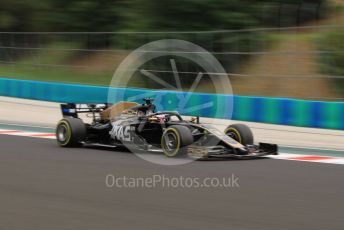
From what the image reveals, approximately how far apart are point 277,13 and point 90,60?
6.69 meters

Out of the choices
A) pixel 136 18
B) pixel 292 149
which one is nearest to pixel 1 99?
pixel 136 18

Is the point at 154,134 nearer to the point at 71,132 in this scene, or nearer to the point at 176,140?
the point at 176,140

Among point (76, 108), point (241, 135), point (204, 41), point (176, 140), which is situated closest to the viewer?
point (176, 140)

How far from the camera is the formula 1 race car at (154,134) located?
8984mm

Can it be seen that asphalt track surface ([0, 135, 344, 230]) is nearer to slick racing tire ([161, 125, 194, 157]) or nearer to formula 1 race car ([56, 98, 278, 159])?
formula 1 race car ([56, 98, 278, 159])

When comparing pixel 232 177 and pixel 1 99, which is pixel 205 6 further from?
pixel 232 177

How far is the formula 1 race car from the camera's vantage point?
29.5 feet

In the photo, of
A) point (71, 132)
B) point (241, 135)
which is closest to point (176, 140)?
point (241, 135)

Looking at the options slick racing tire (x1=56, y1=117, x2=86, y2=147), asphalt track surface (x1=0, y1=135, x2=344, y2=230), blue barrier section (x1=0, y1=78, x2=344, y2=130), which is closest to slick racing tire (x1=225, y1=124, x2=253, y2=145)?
asphalt track surface (x1=0, y1=135, x2=344, y2=230)

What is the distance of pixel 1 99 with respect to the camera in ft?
67.1

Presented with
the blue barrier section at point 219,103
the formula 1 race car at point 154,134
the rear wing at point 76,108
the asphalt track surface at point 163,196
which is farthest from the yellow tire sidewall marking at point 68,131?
the blue barrier section at point 219,103

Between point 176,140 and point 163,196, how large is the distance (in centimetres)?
237

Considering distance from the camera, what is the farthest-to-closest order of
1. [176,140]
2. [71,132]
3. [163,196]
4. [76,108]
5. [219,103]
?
[219,103], [76,108], [71,132], [176,140], [163,196]

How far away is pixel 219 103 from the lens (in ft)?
52.3
